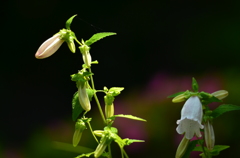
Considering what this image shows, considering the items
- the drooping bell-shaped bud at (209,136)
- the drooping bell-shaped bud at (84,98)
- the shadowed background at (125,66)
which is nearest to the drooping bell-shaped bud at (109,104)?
the drooping bell-shaped bud at (84,98)

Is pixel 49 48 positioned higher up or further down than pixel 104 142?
higher up

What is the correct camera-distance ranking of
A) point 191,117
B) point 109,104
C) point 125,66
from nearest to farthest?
point 191,117 → point 109,104 → point 125,66

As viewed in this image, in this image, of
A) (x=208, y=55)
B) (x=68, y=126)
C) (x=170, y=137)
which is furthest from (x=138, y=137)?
(x=208, y=55)

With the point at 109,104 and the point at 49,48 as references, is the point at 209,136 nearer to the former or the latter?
the point at 109,104

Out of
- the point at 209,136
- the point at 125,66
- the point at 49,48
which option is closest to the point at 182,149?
the point at 209,136

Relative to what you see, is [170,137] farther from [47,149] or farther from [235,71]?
[47,149]

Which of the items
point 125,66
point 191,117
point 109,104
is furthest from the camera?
point 125,66

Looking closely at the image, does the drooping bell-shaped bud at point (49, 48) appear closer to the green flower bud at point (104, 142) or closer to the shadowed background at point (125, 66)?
the green flower bud at point (104, 142)
